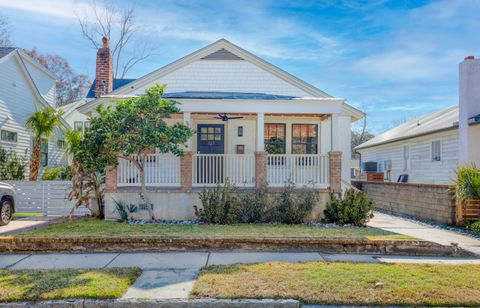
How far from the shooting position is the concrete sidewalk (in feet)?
25.6

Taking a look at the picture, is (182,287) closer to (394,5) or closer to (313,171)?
(313,171)

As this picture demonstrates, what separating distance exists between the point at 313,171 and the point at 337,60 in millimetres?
10129

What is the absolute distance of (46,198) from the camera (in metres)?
12.1

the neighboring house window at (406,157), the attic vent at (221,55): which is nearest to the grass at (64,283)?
the attic vent at (221,55)

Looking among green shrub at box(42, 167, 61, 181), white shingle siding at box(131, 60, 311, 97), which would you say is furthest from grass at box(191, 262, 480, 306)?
green shrub at box(42, 167, 61, 181)

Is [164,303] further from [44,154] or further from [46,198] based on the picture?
[44,154]

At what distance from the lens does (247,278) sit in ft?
17.2

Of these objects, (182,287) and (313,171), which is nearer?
(182,287)

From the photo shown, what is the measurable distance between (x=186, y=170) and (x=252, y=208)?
7.58 feet

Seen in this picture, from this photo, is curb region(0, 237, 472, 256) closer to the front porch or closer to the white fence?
the front porch

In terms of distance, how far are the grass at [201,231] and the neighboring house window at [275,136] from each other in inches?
209

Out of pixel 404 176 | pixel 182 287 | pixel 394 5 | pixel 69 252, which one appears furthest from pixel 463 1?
pixel 69 252

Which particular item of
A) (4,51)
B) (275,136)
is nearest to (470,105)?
(275,136)

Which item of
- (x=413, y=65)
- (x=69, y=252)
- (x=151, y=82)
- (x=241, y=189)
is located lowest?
(x=69, y=252)
